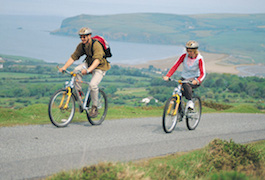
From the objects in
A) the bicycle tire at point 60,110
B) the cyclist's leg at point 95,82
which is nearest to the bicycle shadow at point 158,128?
the cyclist's leg at point 95,82

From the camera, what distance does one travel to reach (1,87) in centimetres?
7100

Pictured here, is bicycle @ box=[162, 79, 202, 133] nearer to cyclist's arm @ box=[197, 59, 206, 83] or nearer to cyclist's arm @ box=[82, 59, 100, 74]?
cyclist's arm @ box=[197, 59, 206, 83]

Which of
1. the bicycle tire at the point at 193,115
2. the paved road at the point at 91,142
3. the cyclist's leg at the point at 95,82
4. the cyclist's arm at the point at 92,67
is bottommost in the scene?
the paved road at the point at 91,142

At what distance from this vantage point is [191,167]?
5.66 meters

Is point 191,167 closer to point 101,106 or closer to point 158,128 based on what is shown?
point 158,128

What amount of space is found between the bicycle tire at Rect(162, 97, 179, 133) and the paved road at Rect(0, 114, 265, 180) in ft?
0.68

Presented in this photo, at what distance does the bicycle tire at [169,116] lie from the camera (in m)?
8.73

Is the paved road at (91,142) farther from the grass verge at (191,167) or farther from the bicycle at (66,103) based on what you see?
the grass verge at (191,167)

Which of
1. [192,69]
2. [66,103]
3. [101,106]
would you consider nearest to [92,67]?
[66,103]

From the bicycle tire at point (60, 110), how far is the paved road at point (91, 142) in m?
0.20

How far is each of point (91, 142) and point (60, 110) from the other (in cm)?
152

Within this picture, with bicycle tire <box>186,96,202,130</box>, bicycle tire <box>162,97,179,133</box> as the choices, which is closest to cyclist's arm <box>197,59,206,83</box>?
bicycle tire <box>162,97,179,133</box>

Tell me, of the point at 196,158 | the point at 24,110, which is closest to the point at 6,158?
the point at 196,158

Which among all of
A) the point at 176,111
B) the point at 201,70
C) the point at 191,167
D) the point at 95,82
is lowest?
the point at 191,167
